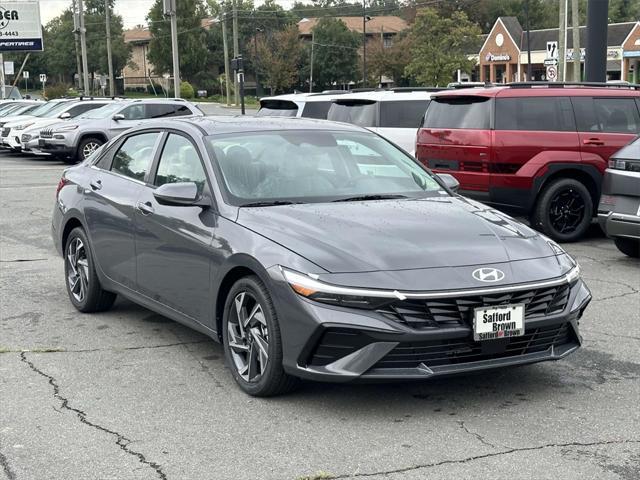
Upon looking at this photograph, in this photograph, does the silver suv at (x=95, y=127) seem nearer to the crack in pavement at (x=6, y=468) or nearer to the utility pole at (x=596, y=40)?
the utility pole at (x=596, y=40)

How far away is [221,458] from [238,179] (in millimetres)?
2033

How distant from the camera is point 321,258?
4832 mm

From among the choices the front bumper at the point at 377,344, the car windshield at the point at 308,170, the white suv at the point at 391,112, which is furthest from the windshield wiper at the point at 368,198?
the white suv at the point at 391,112

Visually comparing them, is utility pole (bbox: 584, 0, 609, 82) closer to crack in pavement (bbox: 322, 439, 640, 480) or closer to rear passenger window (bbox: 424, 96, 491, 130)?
rear passenger window (bbox: 424, 96, 491, 130)

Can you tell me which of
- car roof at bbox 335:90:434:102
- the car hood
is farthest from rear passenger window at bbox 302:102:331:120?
the car hood

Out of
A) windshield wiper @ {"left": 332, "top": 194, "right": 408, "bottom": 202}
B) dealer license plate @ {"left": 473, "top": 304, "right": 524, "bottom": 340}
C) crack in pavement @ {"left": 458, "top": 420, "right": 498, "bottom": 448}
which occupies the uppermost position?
windshield wiper @ {"left": 332, "top": 194, "right": 408, "bottom": 202}

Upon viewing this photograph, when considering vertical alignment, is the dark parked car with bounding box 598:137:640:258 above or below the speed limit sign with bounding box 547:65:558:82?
below

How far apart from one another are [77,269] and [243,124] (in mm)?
2058

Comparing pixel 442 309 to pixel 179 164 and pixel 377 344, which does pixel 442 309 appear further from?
pixel 179 164

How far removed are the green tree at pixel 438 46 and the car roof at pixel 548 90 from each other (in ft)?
203

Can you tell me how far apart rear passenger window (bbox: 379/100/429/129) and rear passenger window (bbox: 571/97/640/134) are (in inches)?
146

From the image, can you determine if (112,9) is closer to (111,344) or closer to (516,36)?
(516,36)

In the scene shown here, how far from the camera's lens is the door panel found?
563 centimetres

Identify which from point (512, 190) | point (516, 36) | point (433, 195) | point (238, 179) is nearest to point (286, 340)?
point (238, 179)
